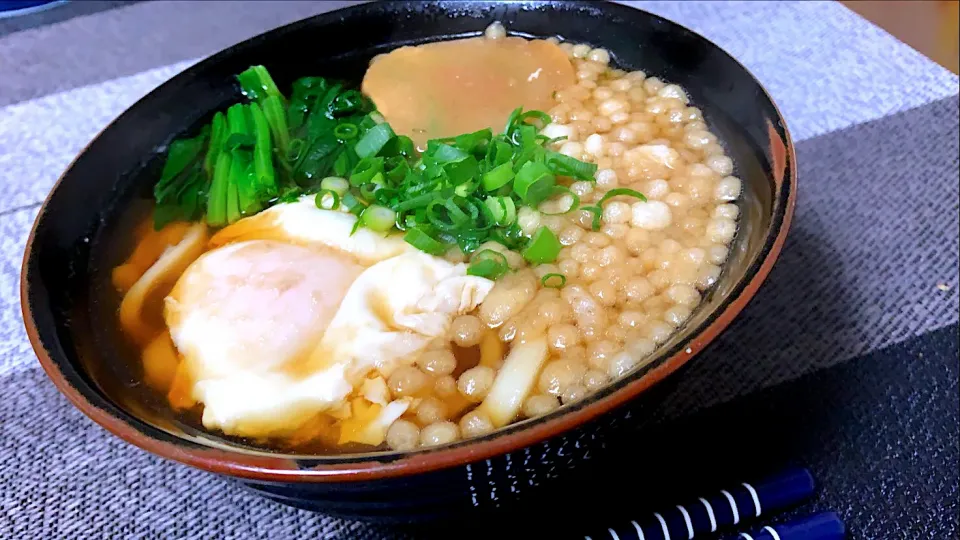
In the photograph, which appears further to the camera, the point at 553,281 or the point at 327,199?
the point at 327,199

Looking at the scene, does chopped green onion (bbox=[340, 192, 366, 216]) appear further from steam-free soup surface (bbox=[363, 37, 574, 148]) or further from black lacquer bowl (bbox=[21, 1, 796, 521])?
black lacquer bowl (bbox=[21, 1, 796, 521])

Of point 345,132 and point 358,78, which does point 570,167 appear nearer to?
point 345,132

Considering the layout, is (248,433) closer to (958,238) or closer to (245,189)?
(245,189)

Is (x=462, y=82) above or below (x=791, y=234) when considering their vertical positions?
above

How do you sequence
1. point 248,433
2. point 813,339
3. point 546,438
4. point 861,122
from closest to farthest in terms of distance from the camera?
point 546,438, point 248,433, point 813,339, point 861,122

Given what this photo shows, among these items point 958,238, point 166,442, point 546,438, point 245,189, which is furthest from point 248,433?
point 958,238

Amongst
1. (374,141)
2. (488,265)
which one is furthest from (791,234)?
(374,141)

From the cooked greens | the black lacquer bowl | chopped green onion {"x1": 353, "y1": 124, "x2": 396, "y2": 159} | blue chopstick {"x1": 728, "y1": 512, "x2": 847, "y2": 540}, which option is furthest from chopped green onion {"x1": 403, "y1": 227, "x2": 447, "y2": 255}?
blue chopstick {"x1": 728, "y1": 512, "x2": 847, "y2": 540}
